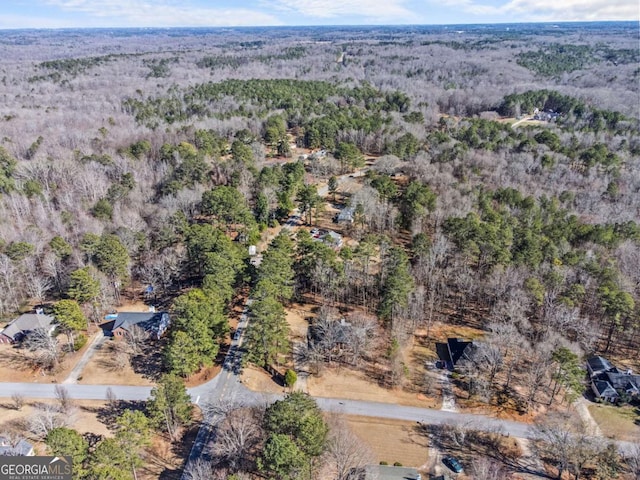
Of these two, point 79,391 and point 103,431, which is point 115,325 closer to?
point 79,391

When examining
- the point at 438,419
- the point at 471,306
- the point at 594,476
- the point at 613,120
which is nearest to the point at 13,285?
the point at 438,419

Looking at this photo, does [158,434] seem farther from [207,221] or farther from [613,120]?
[613,120]

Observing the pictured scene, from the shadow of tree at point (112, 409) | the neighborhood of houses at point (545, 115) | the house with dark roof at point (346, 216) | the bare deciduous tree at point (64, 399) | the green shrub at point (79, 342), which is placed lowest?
Answer: the shadow of tree at point (112, 409)

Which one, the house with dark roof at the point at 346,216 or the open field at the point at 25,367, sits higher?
the house with dark roof at the point at 346,216

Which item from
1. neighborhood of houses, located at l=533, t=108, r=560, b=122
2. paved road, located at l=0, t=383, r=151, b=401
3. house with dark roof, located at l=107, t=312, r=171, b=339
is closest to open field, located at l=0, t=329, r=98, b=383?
paved road, located at l=0, t=383, r=151, b=401

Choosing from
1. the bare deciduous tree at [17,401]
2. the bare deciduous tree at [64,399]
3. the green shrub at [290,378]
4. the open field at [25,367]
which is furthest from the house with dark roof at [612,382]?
the bare deciduous tree at [17,401]

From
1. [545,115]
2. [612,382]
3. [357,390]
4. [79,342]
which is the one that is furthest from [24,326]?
[545,115]

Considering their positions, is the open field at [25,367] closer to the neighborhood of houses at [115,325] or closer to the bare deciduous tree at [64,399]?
the neighborhood of houses at [115,325]
